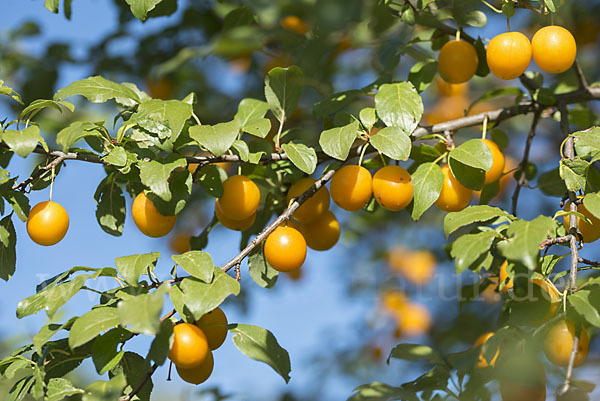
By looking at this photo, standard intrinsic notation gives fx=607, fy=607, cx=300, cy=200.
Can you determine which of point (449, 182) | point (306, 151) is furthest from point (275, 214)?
point (449, 182)

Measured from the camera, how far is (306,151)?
4.48 ft

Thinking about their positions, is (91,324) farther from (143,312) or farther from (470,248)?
(470,248)

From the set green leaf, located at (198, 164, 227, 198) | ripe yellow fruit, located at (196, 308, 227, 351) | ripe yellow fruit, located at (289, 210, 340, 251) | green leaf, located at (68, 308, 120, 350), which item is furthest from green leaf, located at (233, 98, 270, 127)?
green leaf, located at (68, 308, 120, 350)

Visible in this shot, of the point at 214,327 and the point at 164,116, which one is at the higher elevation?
the point at 164,116

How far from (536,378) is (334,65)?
2103 mm

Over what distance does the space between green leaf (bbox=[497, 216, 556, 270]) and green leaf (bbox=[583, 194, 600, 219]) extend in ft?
0.26

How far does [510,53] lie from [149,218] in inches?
35.7

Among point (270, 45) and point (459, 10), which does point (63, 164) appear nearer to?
point (459, 10)

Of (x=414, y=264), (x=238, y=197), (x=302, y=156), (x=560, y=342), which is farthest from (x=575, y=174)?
(x=414, y=264)

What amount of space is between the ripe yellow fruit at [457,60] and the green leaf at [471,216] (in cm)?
48

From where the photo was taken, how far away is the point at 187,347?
113 centimetres

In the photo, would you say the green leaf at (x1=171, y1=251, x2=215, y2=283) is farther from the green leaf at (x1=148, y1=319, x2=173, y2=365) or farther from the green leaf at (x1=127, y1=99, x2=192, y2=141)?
the green leaf at (x1=127, y1=99, x2=192, y2=141)

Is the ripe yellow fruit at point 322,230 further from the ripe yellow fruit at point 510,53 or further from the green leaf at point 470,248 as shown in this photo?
the ripe yellow fruit at point 510,53

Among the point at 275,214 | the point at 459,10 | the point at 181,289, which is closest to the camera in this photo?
the point at 181,289
